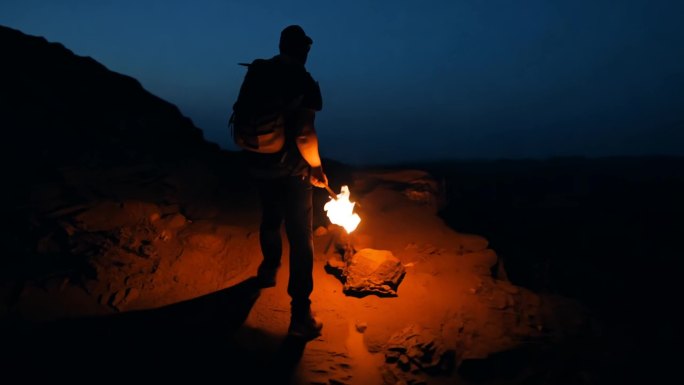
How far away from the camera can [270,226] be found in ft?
13.1

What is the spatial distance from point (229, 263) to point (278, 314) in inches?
50.1

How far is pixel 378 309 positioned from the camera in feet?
13.1

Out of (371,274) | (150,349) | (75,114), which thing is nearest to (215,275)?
(150,349)

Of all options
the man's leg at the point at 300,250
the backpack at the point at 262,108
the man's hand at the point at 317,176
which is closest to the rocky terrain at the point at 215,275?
the man's leg at the point at 300,250

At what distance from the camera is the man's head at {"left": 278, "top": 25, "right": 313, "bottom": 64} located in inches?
128

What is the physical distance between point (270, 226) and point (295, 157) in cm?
97

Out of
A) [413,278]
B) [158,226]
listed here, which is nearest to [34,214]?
[158,226]

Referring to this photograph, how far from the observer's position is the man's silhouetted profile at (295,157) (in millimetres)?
3082

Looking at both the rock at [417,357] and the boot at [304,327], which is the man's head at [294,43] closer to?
the boot at [304,327]

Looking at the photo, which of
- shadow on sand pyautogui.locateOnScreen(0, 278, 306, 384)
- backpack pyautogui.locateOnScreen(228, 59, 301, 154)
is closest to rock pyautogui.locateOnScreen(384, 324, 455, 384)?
shadow on sand pyautogui.locateOnScreen(0, 278, 306, 384)

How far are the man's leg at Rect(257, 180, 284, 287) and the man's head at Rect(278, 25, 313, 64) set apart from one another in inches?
44.4

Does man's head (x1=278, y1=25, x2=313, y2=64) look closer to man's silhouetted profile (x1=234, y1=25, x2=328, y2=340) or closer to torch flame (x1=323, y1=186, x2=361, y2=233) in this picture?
man's silhouetted profile (x1=234, y1=25, x2=328, y2=340)

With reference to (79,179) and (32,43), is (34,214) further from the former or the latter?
(32,43)

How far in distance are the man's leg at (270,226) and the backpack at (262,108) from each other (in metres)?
0.51
